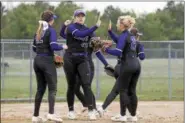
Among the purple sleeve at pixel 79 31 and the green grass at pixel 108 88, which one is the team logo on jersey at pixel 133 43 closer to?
the purple sleeve at pixel 79 31

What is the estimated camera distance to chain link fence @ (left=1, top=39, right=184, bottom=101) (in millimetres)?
18094

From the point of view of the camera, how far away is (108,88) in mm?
21641

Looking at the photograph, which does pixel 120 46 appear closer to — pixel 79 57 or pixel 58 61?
pixel 79 57

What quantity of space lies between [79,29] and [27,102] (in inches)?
285

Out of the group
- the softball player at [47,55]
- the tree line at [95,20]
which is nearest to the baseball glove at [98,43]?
the softball player at [47,55]

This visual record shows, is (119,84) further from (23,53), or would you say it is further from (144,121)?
(23,53)

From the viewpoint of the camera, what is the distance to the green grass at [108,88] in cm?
1883

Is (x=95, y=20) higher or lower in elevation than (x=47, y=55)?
higher

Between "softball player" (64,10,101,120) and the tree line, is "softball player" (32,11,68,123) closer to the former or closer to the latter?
"softball player" (64,10,101,120)

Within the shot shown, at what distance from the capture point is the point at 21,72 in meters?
21.2

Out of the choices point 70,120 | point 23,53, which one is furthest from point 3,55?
point 70,120

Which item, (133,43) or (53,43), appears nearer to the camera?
(53,43)

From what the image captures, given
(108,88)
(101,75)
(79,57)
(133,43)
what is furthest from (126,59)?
(101,75)

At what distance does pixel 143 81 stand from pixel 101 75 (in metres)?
2.15
